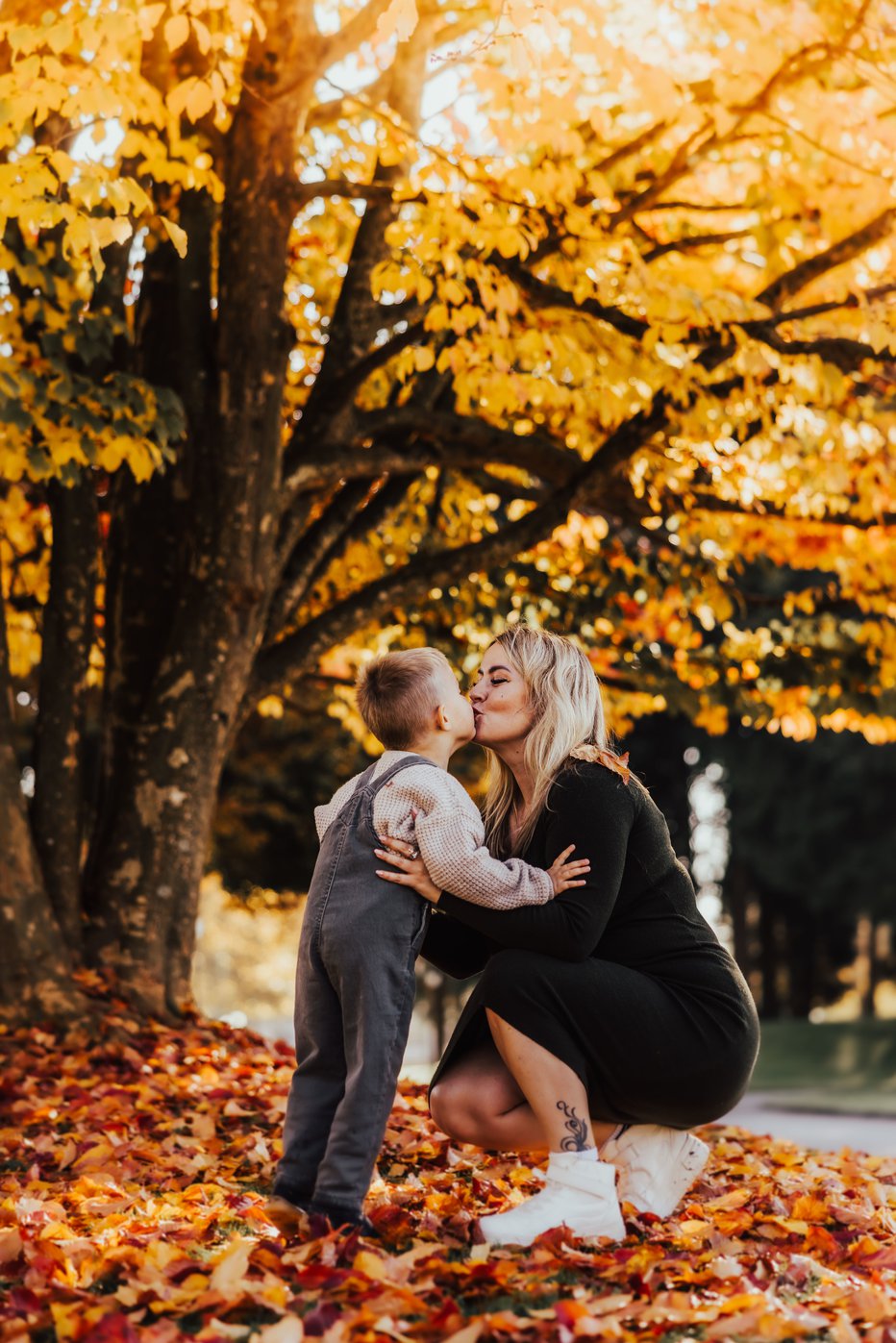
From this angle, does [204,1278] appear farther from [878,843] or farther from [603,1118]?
[878,843]

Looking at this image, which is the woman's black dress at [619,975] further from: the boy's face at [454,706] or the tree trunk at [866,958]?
the tree trunk at [866,958]

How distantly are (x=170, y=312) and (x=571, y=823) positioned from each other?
15.7 ft

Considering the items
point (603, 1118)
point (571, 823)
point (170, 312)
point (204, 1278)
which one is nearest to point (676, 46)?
point (170, 312)

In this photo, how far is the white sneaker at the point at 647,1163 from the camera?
3701 millimetres

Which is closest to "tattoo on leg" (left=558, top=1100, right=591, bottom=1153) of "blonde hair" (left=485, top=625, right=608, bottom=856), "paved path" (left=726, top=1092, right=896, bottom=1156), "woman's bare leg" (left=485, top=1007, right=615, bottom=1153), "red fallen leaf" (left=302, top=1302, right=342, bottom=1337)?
"woman's bare leg" (left=485, top=1007, right=615, bottom=1153)

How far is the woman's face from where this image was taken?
12.6ft

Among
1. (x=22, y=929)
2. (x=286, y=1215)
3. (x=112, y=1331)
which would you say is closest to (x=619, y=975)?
(x=286, y=1215)

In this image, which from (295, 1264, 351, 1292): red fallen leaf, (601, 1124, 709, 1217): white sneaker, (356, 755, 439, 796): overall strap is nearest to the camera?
(295, 1264, 351, 1292): red fallen leaf

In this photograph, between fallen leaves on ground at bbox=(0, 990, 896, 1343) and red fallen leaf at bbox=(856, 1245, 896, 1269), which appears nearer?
fallen leaves on ground at bbox=(0, 990, 896, 1343)

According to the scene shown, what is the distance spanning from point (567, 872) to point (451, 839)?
1.06ft

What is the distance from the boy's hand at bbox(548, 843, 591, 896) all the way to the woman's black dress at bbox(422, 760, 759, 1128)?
0.03 m

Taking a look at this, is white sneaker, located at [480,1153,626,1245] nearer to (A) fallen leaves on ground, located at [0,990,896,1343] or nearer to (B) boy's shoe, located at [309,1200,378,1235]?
(A) fallen leaves on ground, located at [0,990,896,1343]

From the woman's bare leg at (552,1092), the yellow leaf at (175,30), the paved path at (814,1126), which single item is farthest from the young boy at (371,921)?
the paved path at (814,1126)

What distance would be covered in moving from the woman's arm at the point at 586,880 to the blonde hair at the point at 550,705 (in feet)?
0.26
